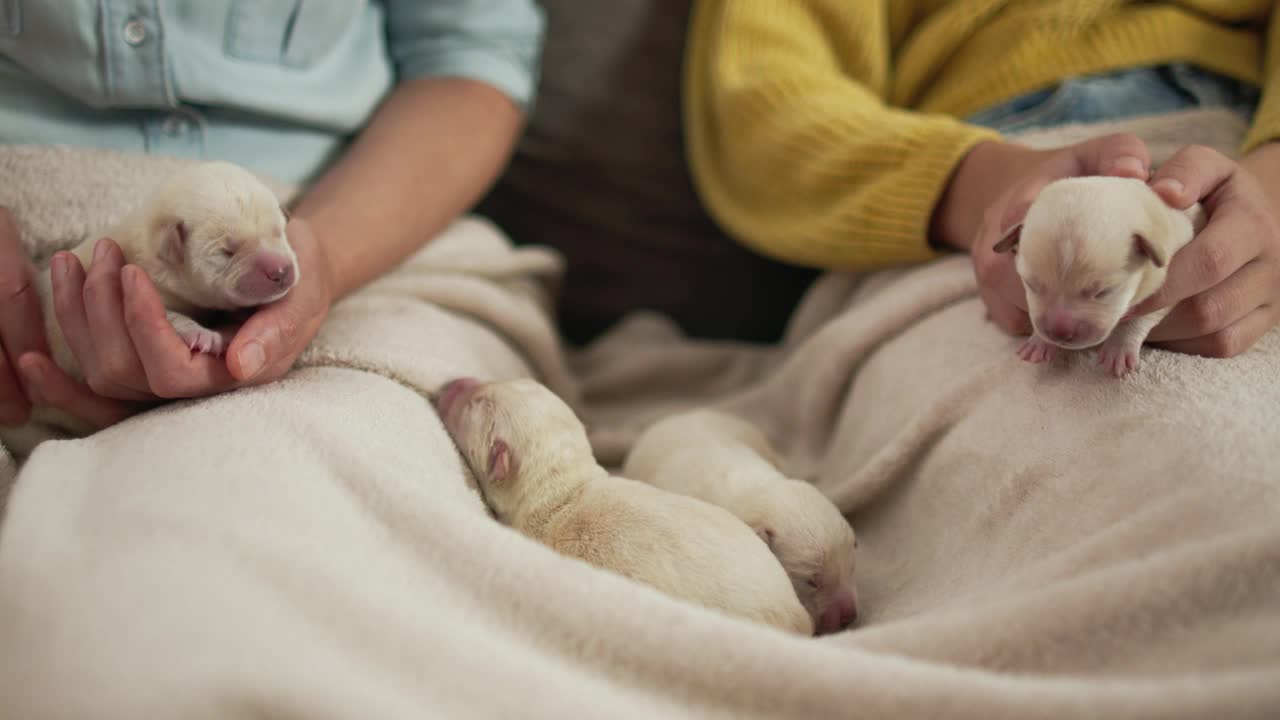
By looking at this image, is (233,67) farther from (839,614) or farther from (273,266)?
(839,614)

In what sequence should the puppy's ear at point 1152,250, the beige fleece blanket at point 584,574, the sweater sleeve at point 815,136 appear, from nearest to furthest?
the beige fleece blanket at point 584,574 → the puppy's ear at point 1152,250 → the sweater sleeve at point 815,136

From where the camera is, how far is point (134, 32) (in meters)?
1.08

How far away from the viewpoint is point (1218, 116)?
3.88 feet

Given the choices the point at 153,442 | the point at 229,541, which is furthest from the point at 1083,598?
the point at 153,442

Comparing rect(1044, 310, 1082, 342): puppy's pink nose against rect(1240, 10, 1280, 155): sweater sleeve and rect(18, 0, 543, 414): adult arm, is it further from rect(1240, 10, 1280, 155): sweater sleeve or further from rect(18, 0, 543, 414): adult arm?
rect(18, 0, 543, 414): adult arm

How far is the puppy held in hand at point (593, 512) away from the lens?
2.71ft

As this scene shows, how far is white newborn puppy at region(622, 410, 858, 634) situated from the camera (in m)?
0.92

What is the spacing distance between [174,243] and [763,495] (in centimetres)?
63

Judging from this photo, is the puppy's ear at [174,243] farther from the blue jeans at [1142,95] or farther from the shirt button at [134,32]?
the blue jeans at [1142,95]

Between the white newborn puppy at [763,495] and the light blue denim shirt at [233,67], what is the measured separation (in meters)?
0.62

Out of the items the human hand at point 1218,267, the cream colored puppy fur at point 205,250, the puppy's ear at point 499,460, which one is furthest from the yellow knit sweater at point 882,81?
the cream colored puppy fur at point 205,250

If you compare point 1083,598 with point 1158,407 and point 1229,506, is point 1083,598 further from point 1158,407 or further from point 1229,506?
point 1158,407

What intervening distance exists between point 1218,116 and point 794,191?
0.54 m

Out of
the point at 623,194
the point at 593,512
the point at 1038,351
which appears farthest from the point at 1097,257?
the point at 623,194
